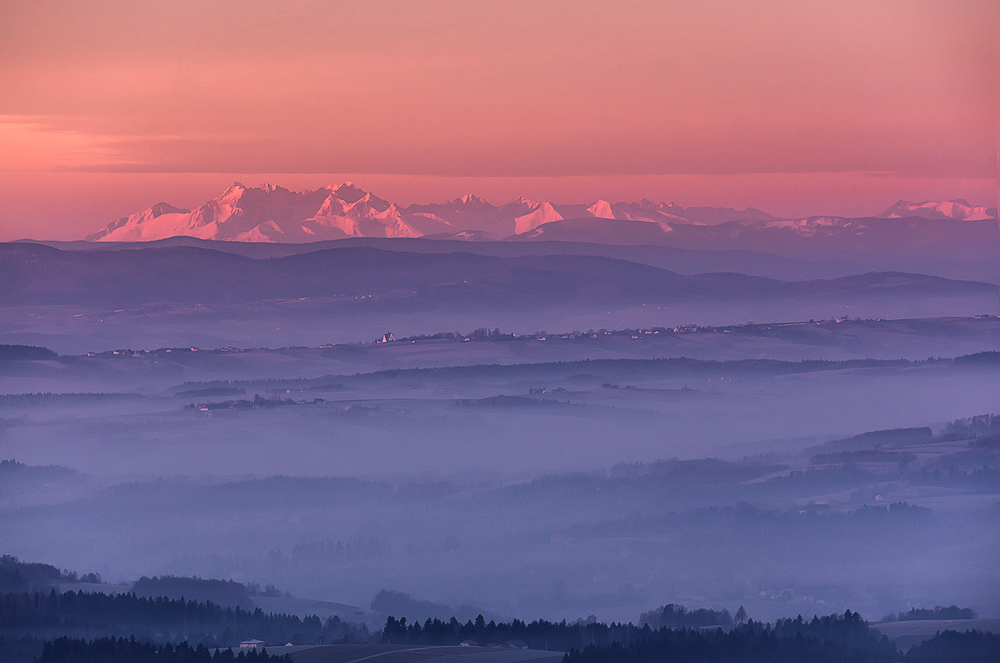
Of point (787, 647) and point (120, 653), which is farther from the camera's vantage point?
point (787, 647)

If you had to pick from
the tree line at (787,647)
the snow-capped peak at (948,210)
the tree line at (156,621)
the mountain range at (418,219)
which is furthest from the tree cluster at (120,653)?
the snow-capped peak at (948,210)

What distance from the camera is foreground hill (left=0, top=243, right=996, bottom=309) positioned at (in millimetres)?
25656

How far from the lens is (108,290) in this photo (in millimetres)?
25797

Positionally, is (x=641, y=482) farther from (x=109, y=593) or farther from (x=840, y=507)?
(x=109, y=593)

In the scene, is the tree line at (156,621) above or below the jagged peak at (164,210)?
below

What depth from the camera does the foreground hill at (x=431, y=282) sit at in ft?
84.2

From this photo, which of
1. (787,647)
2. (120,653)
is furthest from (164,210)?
Result: (787,647)

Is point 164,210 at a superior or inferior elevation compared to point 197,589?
superior

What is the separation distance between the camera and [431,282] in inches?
1046

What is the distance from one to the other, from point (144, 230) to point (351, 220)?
4.23 m

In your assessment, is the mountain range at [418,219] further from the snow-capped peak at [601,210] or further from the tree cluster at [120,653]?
the tree cluster at [120,653]

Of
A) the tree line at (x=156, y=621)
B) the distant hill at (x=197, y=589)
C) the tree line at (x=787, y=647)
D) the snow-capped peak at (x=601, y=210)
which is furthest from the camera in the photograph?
the snow-capped peak at (x=601, y=210)

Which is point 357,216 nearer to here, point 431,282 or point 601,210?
point 431,282

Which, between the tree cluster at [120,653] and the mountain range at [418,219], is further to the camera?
the mountain range at [418,219]
